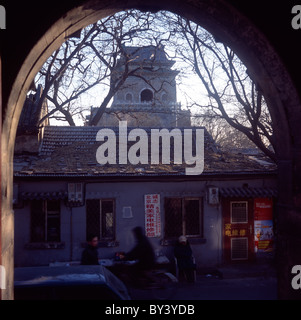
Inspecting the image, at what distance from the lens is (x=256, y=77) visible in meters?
3.79

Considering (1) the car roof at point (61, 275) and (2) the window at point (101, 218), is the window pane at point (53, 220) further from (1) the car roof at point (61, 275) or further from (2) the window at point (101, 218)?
(1) the car roof at point (61, 275)

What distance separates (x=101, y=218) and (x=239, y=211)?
5.45 metres

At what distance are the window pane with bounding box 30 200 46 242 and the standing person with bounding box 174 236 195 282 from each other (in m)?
4.92

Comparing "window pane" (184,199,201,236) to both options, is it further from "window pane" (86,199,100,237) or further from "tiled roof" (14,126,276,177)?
"window pane" (86,199,100,237)

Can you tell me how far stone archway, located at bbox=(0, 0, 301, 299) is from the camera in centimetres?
321

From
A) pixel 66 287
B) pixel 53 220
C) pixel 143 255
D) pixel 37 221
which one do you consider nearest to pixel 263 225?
pixel 143 255

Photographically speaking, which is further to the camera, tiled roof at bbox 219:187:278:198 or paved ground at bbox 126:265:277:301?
tiled roof at bbox 219:187:278:198

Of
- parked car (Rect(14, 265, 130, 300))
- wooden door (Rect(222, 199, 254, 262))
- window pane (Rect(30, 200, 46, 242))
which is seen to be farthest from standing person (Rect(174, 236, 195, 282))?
parked car (Rect(14, 265, 130, 300))

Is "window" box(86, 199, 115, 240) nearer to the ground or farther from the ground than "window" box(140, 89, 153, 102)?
nearer to the ground

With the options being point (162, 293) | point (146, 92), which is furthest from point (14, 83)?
point (146, 92)

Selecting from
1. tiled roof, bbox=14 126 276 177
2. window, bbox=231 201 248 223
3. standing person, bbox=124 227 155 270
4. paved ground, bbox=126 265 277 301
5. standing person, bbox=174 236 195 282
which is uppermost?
tiled roof, bbox=14 126 276 177

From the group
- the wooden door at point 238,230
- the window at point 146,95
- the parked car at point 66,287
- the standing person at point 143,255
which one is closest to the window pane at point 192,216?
the wooden door at point 238,230

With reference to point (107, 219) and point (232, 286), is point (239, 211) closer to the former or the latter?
point (232, 286)
